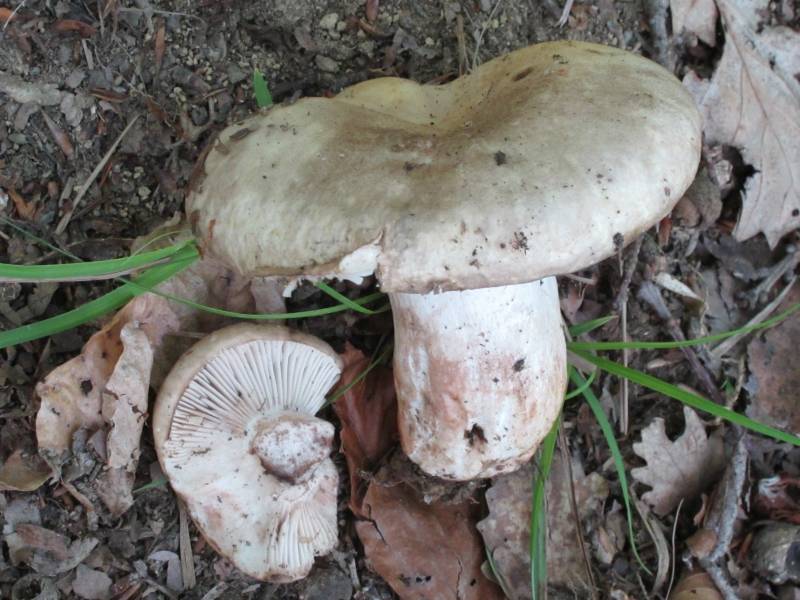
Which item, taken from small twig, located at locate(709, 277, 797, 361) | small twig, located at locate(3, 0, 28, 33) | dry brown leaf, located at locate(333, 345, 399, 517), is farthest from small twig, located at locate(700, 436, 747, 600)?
small twig, located at locate(3, 0, 28, 33)

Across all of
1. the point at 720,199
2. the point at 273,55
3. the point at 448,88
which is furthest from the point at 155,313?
the point at 720,199

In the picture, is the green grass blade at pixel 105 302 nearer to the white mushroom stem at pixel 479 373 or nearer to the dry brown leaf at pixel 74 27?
the white mushroom stem at pixel 479 373

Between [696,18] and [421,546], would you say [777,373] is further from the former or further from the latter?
[421,546]

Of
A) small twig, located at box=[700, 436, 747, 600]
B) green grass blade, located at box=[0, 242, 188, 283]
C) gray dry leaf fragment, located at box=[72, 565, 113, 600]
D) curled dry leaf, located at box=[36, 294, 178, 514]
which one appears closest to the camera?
green grass blade, located at box=[0, 242, 188, 283]

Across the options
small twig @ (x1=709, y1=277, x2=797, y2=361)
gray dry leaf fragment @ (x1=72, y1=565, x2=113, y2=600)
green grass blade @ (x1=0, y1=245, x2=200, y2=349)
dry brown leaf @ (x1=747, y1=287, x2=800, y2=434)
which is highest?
green grass blade @ (x1=0, y1=245, x2=200, y2=349)

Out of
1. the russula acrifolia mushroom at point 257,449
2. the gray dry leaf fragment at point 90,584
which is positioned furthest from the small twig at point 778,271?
the gray dry leaf fragment at point 90,584

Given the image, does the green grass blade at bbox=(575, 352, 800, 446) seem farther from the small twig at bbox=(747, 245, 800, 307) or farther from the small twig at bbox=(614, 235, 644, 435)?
the small twig at bbox=(747, 245, 800, 307)
